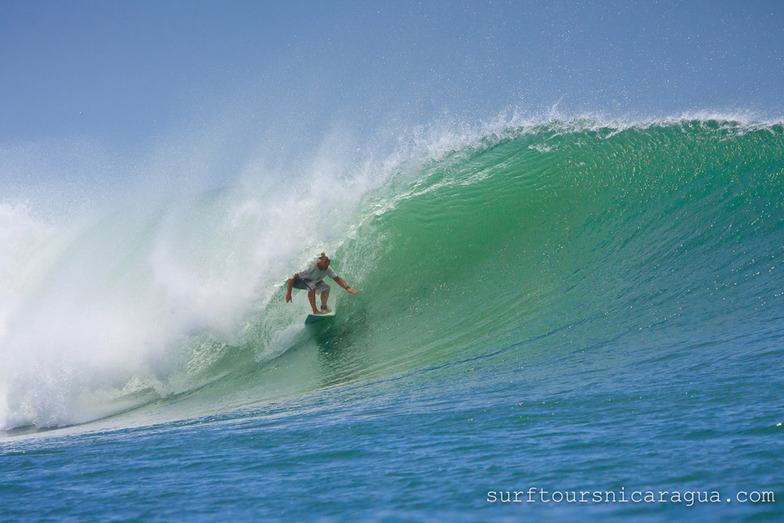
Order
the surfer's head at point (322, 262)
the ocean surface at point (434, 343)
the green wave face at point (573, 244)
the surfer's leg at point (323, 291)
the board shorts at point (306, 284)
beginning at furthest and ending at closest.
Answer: the surfer's leg at point (323, 291) < the board shorts at point (306, 284) < the surfer's head at point (322, 262) < the green wave face at point (573, 244) < the ocean surface at point (434, 343)

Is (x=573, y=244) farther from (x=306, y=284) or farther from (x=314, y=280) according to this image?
(x=306, y=284)

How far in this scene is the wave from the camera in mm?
7277

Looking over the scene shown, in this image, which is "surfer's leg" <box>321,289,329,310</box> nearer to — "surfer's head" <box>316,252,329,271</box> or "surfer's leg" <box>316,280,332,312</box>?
"surfer's leg" <box>316,280,332,312</box>

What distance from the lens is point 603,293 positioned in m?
7.86

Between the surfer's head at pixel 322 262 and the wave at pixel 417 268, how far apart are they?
812 millimetres

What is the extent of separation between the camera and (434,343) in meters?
7.55

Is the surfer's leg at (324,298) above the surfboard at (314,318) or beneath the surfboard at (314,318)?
above

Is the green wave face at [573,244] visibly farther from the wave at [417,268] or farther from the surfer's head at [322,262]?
the surfer's head at [322,262]

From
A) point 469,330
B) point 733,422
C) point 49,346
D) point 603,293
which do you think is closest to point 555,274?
point 603,293

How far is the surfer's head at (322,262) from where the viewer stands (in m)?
8.80

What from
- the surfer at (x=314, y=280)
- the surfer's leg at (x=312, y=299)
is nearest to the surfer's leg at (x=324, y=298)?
the surfer at (x=314, y=280)

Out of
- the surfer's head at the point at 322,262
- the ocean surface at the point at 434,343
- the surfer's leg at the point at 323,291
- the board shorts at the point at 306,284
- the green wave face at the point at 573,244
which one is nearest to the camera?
the ocean surface at the point at 434,343

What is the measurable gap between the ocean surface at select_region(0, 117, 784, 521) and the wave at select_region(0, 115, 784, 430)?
0.05 meters

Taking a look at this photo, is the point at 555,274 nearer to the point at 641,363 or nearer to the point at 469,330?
the point at 469,330
